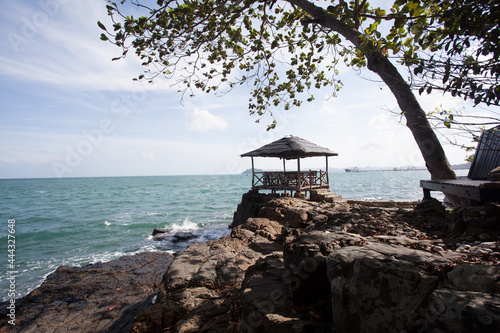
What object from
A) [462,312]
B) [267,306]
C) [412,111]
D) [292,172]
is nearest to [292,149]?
[292,172]

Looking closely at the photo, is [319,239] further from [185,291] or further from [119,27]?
[119,27]

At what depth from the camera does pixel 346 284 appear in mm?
1980

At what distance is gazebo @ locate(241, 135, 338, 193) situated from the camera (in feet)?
43.4

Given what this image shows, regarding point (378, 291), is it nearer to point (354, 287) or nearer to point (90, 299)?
point (354, 287)

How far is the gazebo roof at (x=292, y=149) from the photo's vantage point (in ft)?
42.1

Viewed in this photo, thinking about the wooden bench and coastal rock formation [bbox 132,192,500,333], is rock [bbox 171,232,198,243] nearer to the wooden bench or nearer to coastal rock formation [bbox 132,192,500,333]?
coastal rock formation [bbox 132,192,500,333]

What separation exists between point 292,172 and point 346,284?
12.8 meters

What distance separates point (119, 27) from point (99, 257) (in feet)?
33.6

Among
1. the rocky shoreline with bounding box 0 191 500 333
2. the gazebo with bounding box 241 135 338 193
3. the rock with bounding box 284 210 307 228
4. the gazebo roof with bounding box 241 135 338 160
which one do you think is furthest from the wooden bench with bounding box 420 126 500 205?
the gazebo with bounding box 241 135 338 193

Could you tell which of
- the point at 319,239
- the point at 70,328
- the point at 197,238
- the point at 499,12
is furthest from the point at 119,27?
the point at 197,238

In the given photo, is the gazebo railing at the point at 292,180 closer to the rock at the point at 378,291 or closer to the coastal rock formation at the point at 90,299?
the coastal rock formation at the point at 90,299

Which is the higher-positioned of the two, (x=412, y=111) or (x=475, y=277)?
(x=412, y=111)

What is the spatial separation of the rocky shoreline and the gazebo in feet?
25.3

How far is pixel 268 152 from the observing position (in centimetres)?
1350
